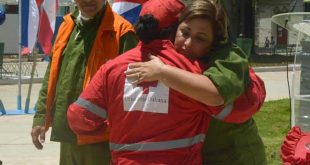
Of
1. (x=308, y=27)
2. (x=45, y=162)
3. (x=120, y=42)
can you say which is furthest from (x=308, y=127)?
(x=45, y=162)

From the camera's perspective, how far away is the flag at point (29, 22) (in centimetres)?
1069

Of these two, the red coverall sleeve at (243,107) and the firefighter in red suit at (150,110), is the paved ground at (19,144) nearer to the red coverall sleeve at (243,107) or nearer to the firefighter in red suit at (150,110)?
the firefighter in red suit at (150,110)

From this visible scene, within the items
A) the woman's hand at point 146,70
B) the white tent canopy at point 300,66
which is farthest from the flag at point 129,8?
the woman's hand at point 146,70

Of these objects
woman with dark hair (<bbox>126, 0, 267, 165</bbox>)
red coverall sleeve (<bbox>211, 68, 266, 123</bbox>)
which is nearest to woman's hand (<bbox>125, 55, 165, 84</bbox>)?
woman with dark hair (<bbox>126, 0, 267, 165</bbox>)

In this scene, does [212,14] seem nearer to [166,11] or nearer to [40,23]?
[166,11]

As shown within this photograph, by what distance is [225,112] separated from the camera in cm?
208

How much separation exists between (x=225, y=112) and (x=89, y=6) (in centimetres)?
132

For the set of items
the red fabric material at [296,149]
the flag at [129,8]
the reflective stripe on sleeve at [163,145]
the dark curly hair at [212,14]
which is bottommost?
the red fabric material at [296,149]

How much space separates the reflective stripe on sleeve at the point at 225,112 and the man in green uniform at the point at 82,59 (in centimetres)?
106

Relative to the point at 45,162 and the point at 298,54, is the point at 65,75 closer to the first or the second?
the point at 298,54

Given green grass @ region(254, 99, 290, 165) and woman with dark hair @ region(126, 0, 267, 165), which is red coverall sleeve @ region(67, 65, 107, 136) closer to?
woman with dark hair @ region(126, 0, 267, 165)

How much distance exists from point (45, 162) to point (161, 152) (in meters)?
4.86

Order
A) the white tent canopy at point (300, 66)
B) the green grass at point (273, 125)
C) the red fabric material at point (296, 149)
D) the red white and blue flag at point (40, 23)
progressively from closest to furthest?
the red fabric material at point (296, 149) < the white tent canopy at point (300, 66) < the green grass at point (273, 125) < the red white and blue flag at point (40, 23)

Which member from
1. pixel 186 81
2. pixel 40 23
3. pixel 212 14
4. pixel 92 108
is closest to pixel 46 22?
pixel 40 23
